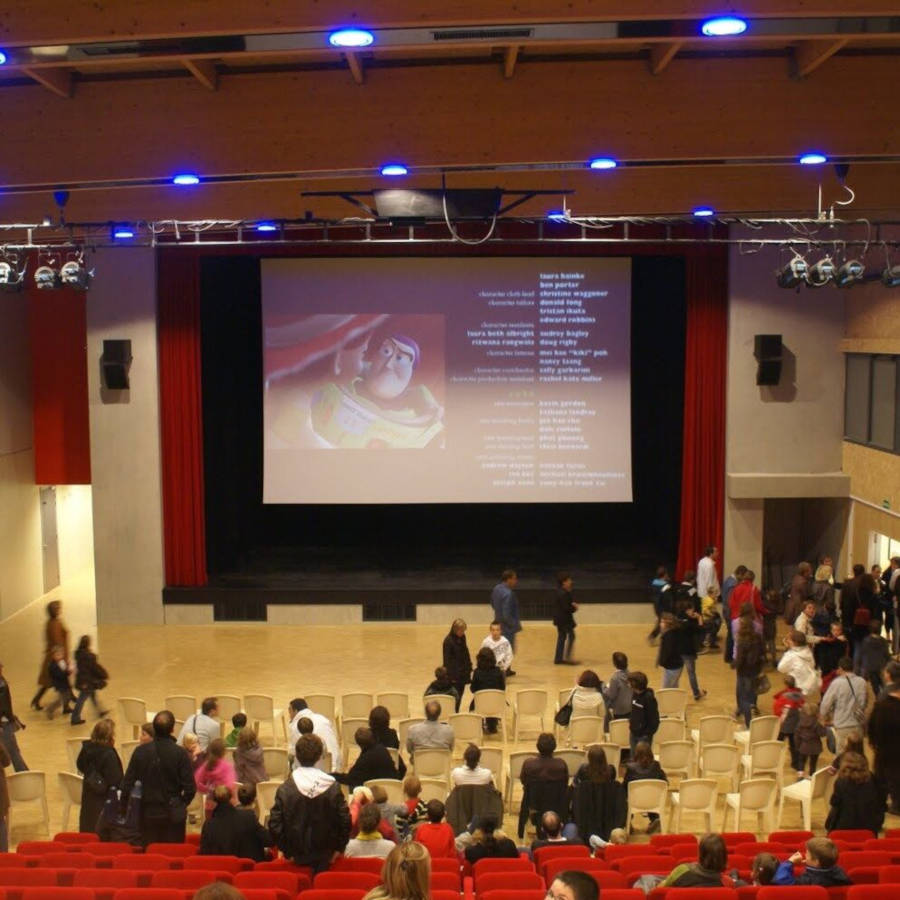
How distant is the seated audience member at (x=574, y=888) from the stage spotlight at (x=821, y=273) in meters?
9.70

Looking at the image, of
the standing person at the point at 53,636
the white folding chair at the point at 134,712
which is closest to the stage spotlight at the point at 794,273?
the white folding chair at the point at 134,712

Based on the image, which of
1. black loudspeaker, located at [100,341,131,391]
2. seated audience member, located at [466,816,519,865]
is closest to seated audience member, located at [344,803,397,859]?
seated audience member, located at [466,816,519,865]

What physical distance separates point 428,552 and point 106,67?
1056 centimetres

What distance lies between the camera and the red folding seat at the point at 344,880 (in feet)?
19.6

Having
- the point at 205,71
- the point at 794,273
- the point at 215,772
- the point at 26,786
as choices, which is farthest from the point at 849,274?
the point at 26,786

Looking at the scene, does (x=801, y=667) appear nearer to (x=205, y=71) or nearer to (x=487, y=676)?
(x=487, y=676)

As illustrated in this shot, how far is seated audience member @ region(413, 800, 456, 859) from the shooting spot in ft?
21.6

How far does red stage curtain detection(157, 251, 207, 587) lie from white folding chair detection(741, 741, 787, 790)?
9.37m

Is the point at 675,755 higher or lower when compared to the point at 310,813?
lower

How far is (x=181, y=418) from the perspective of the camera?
54.3ft

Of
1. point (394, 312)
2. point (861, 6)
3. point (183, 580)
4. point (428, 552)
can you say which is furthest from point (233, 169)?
point (428, 552)

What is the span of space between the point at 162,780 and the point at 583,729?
3.74 metres

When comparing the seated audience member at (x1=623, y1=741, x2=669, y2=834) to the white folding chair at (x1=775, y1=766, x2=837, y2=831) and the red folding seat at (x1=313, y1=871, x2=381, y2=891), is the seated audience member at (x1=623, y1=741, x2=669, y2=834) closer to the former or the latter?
the white folding chair at (x1=775, y1=766, x2=837, y2=831)

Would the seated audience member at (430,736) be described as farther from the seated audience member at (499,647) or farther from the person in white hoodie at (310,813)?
the person in white hoodie at (310,813)
